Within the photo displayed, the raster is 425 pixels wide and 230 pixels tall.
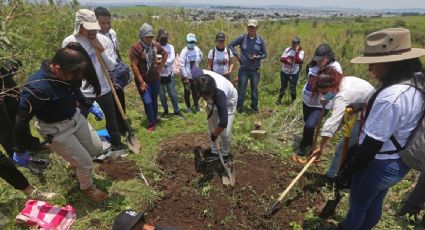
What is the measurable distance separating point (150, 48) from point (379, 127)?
3889mm

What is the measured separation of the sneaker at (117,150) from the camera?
4.38 m

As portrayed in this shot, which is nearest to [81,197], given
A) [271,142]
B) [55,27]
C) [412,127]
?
[271,142]

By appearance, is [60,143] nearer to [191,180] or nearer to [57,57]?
[57,57]

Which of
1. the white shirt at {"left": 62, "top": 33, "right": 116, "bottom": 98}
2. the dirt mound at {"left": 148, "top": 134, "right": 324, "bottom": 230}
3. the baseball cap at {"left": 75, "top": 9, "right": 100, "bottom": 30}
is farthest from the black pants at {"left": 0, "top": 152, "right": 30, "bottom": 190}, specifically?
the baseball cap at {"left": 75, "top": 9, "right": 100, "bottom": 30}

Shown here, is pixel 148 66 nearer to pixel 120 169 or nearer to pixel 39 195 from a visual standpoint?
pixel 120 169

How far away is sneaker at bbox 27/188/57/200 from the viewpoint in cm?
335

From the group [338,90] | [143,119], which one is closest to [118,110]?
[143,119]

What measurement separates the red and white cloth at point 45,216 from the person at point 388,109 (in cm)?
265

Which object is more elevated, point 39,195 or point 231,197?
point 39,195

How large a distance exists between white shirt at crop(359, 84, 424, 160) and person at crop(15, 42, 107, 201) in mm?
2355

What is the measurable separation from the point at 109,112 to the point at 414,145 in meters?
3.39

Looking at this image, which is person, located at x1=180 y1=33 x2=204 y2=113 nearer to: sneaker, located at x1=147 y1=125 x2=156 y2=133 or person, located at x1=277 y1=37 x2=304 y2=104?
sneaker, located at x1=147 y1=125 x2=156 y2=133

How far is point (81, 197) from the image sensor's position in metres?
3.46

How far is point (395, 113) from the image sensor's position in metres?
2.01
